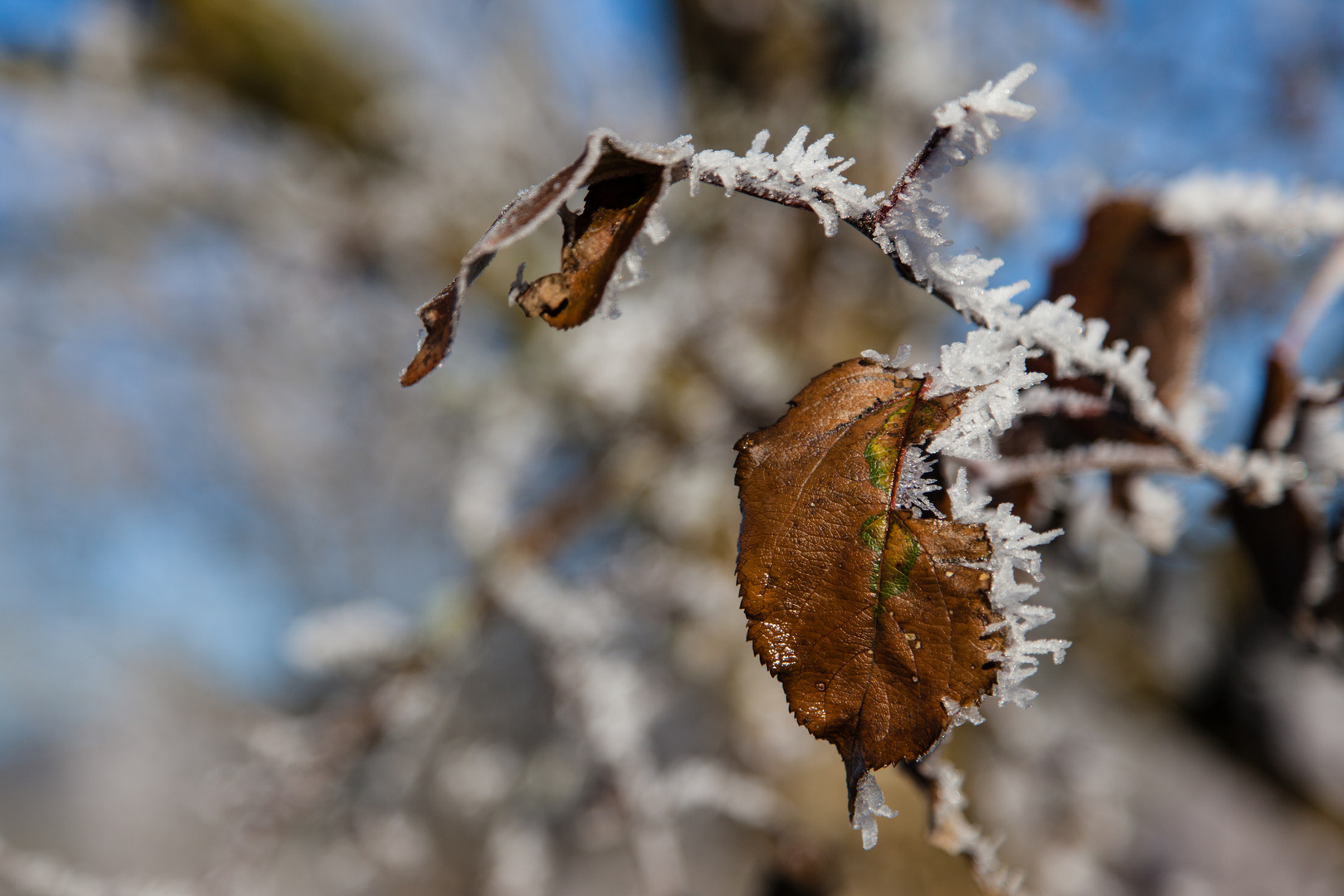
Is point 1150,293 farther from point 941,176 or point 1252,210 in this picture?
point 941,176

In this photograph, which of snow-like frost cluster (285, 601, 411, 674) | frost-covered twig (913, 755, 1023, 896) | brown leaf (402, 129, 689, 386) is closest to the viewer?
brown leaf (402, 129, 689, 386)

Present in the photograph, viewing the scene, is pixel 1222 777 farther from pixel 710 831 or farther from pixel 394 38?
pixel 394 38

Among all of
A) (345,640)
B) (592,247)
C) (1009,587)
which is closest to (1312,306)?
(1009,587)

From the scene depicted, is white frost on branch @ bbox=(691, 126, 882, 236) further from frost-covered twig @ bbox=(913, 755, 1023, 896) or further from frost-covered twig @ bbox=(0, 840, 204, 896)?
frost-covered twig @ bbox=(0, 840, 204, 896)

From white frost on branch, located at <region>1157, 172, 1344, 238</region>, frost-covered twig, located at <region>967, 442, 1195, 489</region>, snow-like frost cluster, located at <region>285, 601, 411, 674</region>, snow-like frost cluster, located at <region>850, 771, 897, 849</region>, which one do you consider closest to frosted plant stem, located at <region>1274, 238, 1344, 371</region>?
white frost on branch, located at <region>1157, 172, 1344, 238</region>

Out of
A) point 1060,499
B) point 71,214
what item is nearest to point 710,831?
point 1060,499

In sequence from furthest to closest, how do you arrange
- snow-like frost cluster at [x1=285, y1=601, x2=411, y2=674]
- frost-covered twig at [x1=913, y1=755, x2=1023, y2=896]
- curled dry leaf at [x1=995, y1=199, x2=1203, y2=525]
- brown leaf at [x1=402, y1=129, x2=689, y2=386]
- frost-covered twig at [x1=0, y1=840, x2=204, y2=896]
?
snow-like frost cluster at [x1=285, y1=601, x2=411, y2=674], frost-covered twig at [x1=0, y1=840, x2=204, y2=896], curled dry leaf at [x1=995, y1=199, x2=1203, y2=525], frost-covered twig at [x1=913, y1=755, x2=1023, y2=896], brown leaf at [x1=402, y1=129, x2=689, y2=386]

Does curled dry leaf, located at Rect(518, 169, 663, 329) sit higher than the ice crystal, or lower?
higher
